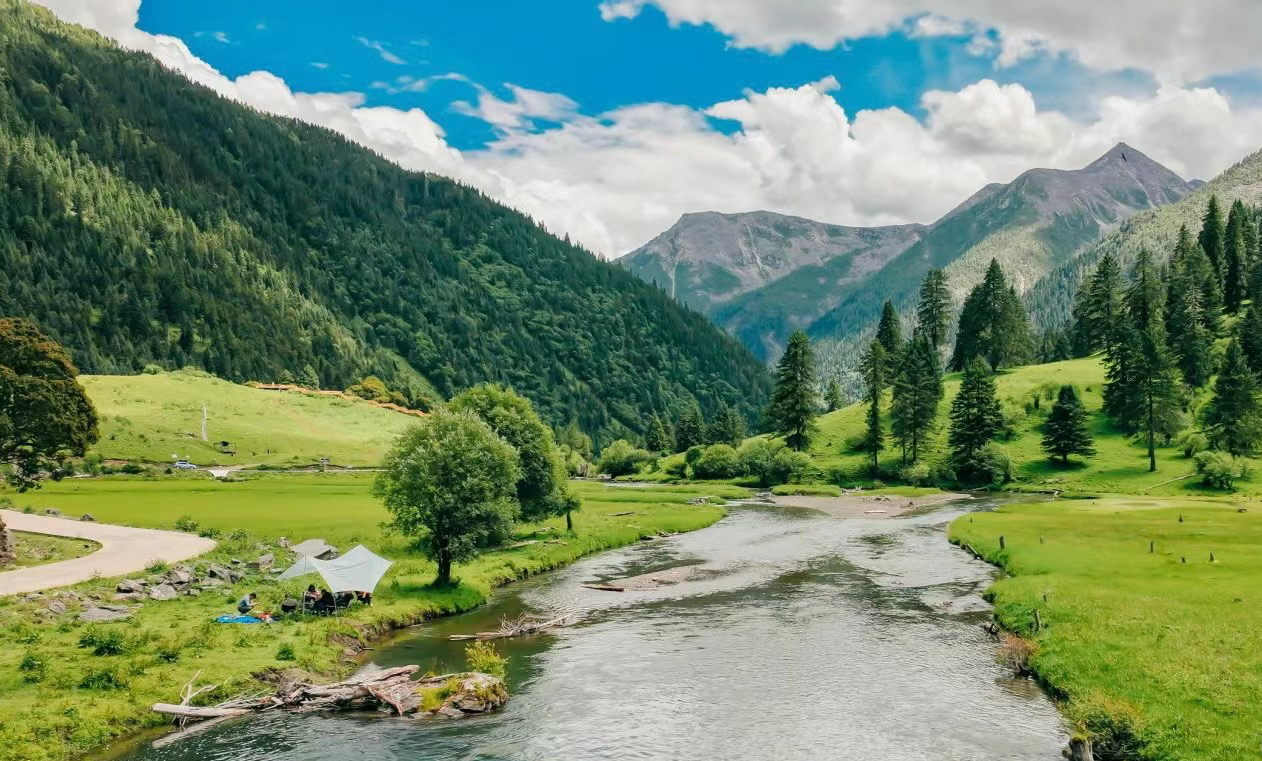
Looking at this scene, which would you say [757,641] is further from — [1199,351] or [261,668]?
[1199,351]

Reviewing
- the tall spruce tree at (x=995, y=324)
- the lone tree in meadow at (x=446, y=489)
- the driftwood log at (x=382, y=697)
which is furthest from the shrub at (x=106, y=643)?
the tall spruce tree at (x=995, y=324)

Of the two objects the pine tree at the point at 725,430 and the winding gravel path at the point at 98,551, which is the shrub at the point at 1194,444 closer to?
the pine tree at the point at 725,430

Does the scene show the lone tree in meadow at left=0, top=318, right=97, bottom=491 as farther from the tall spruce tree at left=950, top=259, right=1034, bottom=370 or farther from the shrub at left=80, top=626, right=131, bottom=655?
the tall spruce tree at left=950, top=259, right=1034, bottom=370

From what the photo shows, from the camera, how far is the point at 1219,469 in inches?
3620

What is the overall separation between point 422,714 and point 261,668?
8914 mm

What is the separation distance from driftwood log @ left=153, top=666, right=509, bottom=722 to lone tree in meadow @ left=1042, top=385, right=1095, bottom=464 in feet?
352

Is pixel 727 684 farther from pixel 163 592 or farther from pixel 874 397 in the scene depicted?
pixel 874 397

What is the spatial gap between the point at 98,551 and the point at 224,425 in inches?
3822

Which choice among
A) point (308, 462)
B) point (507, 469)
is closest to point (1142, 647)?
point (507, 469)

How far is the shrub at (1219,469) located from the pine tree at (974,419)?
29.1m

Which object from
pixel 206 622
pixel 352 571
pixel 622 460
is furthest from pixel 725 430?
pixel 206 622

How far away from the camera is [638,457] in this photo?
575 ft

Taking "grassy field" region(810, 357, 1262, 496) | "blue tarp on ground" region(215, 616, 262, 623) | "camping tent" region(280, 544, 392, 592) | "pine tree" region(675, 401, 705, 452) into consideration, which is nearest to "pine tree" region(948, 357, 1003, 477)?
"grassy field" region(810, 357, 1262, 496)

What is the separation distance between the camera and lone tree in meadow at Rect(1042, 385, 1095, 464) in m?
114
